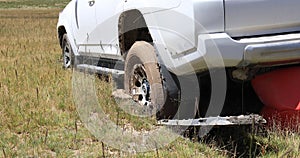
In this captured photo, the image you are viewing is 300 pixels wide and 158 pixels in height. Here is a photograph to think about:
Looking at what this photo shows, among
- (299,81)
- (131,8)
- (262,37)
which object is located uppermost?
(131,8)

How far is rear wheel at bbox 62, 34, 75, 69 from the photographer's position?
7.62 m

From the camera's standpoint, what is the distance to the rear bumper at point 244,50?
3.73m

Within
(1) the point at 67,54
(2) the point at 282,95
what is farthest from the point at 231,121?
(1) the point at 67,54

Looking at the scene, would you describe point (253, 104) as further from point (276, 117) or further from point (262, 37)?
point (262, 37)

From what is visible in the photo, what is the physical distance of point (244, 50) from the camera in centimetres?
375

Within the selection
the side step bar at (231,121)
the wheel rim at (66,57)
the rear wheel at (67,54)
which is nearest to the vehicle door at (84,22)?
the rear wheel at (67,54)

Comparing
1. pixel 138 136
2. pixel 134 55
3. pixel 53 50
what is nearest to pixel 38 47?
pixel 53 50

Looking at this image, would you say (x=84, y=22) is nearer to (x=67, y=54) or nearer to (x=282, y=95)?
(x=67, y=54)

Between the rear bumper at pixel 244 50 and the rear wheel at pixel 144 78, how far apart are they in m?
0.66

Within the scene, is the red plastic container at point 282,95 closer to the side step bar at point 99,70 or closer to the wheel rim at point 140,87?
the wheel rim at point 140,87

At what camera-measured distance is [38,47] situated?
11.4m

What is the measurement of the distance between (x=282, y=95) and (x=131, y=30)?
175 centimetres

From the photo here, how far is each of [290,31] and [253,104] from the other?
3.94 ft

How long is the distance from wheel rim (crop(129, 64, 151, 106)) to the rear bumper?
0.96 m
